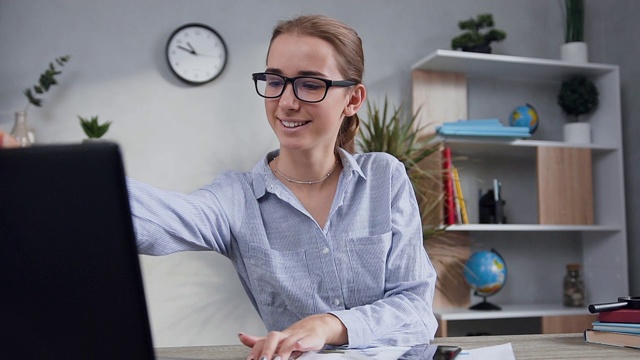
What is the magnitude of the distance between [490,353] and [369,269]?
37 cm

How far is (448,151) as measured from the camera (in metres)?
3.09

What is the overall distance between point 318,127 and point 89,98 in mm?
2023

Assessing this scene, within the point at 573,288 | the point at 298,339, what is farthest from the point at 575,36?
the point at 298,339

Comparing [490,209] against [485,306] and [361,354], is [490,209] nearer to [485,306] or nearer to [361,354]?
[485,306]

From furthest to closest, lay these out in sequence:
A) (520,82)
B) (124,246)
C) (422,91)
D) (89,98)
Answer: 1. (520,82)
2. (422,91)
3. (89,98)
4. (124,246)

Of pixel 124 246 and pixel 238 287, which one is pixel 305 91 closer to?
pixel 124 246

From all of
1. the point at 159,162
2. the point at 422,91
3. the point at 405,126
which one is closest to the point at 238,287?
the point at 159,162

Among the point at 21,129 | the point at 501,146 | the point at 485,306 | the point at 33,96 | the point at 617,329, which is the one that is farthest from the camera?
the point at 501,146

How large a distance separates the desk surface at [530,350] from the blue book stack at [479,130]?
1.88 metres

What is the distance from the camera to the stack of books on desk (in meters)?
1.16

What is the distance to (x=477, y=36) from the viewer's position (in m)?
3.24

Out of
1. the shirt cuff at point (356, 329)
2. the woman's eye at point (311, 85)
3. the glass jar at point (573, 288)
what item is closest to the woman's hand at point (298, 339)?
the shirt cuff at point (356, 329)

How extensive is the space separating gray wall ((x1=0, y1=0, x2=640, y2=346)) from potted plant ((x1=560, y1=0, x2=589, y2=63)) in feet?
3.44

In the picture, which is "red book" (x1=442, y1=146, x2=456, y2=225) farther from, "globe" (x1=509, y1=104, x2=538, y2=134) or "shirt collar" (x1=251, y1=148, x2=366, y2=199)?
"shirt collar" (x1=251, y1=148, x2=366, y2=199)
